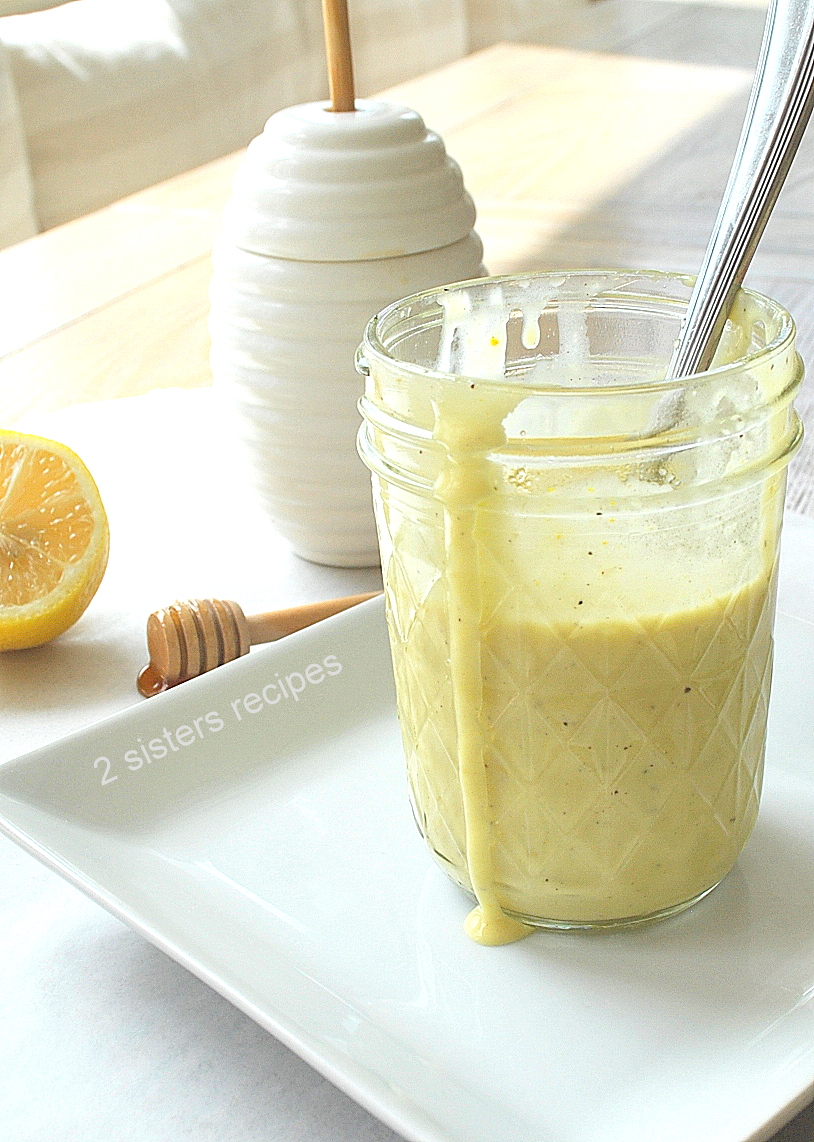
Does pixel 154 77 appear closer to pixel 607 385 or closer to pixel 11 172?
pixel 11 172

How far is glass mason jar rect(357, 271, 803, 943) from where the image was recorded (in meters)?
0.45

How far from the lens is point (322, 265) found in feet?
2.52

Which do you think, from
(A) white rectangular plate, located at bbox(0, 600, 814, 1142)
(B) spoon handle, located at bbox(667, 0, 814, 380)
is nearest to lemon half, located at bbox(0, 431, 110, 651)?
(A) white rectangular plate, located at bbox(0, 600, 814, 1142)

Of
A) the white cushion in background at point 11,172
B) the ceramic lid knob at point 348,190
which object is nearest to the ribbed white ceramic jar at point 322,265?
the ceramic lid knob at point 348,190

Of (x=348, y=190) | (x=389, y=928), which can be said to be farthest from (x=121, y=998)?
(x=348, y=190)

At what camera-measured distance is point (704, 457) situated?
1.48 ft

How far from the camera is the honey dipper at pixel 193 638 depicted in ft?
2.33

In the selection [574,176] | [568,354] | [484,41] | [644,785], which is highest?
[568,354]

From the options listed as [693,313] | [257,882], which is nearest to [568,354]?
[693,313]

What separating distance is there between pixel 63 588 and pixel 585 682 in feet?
1.25

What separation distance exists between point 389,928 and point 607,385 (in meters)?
0.22

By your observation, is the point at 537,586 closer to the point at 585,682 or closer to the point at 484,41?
the point at 585,682

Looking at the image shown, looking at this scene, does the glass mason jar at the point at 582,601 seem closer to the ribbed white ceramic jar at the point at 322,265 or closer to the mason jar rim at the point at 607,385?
the mason jar rim at the point at 607,385

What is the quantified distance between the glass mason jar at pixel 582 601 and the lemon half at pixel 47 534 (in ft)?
0.93
